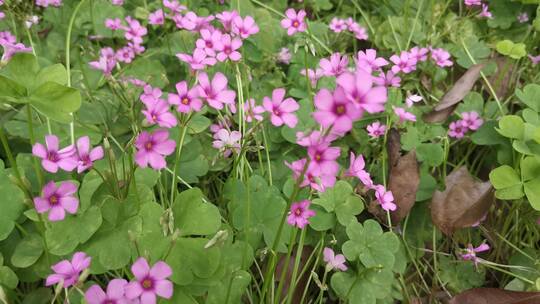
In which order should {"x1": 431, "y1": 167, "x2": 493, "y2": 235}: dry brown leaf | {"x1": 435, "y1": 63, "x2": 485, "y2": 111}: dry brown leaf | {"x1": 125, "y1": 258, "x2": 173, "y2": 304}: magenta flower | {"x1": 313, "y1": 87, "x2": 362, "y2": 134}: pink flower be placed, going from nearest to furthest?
{"x1": 313, "y1": 87, "x2": 362, "y2": 134}: pink flower → {"x1": 125, "y1": 258, "x2": 173, "y2": 304}: magenta flower → {"x1": 431, "y1": 167, "x2": 493, "y2": 235}: dry brown leaf → {"x1": 435, "y1": 63, "x2": 485, "y2": 111}: dry brown leaf

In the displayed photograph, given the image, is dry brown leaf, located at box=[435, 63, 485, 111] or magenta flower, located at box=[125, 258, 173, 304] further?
dry brown leaf, located at box=[435, 63, 485, 111]

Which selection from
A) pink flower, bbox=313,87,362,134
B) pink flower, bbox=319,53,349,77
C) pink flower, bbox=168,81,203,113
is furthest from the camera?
pink flower, bbox=319,53,349,77

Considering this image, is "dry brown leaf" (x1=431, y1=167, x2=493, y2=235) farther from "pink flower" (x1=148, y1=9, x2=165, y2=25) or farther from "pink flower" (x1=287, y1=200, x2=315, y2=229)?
"pink flower" (x1=148, y1=9, x2=165, y2=25)

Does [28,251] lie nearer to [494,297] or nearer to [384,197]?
[384,197]

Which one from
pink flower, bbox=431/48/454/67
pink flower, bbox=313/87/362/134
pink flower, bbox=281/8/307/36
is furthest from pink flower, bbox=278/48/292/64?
pink flower, bbox=313/87/362/134

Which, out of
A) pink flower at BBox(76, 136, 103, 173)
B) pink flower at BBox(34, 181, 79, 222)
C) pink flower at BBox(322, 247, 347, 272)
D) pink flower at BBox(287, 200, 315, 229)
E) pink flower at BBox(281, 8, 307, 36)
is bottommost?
pink flower at BBox(322, 247, 347, 272)

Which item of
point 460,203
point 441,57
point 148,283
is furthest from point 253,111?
point 441,57

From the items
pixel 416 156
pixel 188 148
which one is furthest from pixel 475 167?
pixel 188 148
